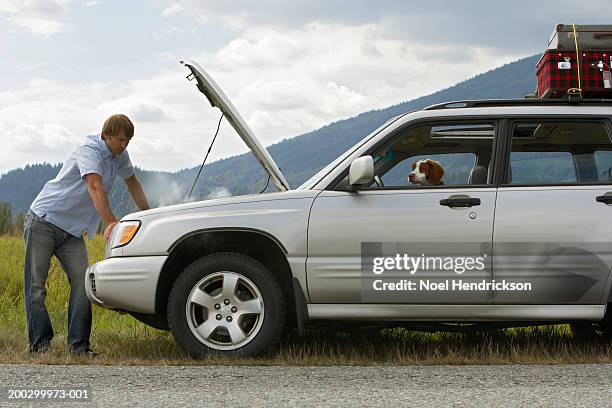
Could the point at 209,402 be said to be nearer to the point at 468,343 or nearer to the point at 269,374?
the point at 269,374

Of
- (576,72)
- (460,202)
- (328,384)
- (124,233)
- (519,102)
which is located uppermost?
(576,72)

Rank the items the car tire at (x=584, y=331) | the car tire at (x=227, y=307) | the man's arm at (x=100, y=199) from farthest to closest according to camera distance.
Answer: the car tire at (x=584, y=331) → the man's arm at (x=100, y=199) → the car tire at (x=227, y=307)

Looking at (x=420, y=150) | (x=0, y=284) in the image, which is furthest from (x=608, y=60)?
(x=0, y=284)

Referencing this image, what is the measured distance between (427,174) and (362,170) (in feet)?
2.50

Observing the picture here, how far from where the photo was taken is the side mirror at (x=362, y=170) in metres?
6.11

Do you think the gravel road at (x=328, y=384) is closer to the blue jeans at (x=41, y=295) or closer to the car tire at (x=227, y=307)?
the car tire at (x=227, y=307)

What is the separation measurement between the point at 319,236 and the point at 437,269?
83 centimetres

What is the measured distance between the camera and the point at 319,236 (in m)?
6.33

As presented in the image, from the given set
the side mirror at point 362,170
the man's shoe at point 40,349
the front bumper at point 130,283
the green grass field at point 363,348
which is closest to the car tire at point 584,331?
the green grass field at point 363,348

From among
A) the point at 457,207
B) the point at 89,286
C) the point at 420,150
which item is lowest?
the point at 89,286

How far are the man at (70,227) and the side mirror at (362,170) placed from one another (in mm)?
1932

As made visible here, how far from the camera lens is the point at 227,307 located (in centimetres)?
641

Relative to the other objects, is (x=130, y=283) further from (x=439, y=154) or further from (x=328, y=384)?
(x=439, y=154)

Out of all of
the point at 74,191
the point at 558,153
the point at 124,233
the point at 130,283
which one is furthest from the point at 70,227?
the point at 558,153
